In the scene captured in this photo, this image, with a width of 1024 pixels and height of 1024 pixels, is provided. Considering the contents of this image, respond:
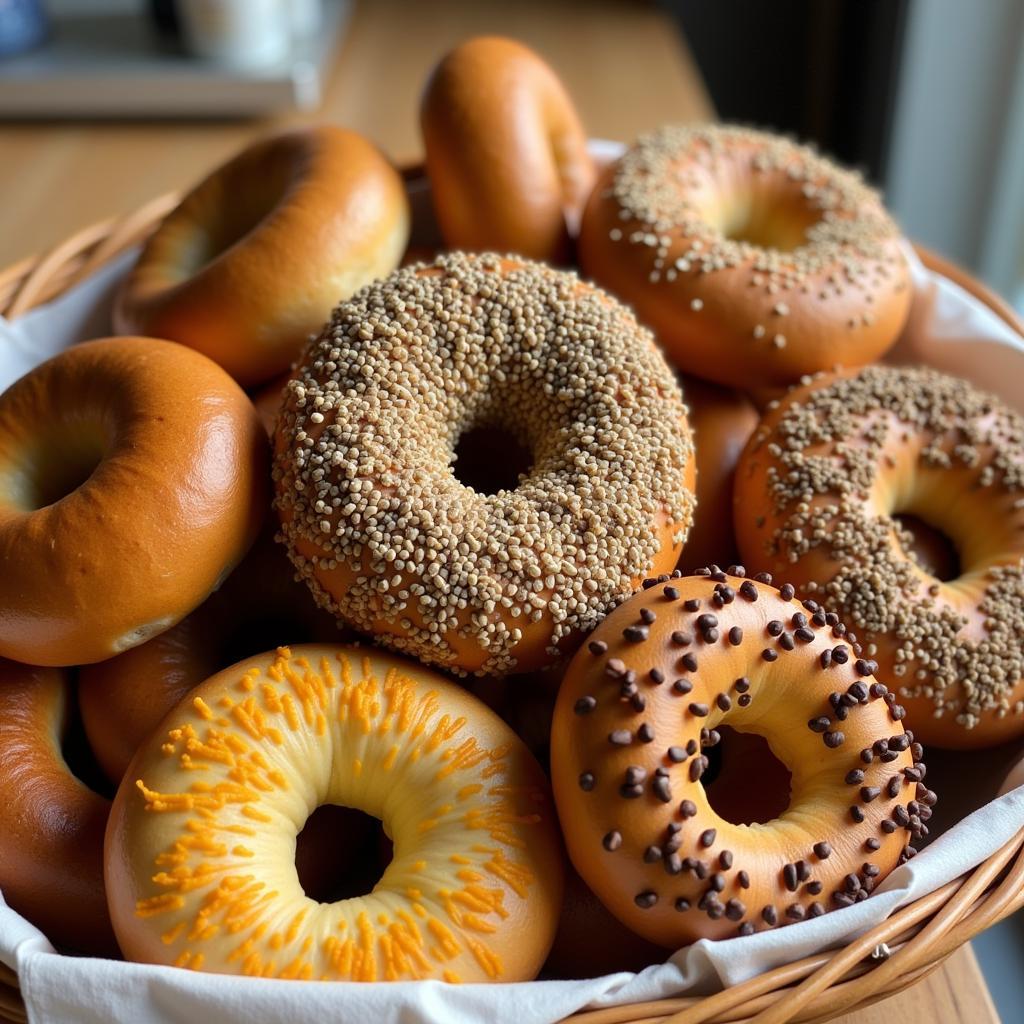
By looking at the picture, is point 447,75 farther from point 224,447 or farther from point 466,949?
point 466,949

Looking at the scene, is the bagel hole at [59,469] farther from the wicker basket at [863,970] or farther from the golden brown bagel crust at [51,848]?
the wicker basket at [863,970]

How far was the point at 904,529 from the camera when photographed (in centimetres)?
109

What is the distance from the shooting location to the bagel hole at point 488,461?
1.05 metres

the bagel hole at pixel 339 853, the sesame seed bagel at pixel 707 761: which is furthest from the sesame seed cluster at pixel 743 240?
the bagel hole at pixel 339 853

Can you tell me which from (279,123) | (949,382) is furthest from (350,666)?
(279,123)

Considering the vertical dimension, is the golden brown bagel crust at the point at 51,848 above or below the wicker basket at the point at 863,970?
below

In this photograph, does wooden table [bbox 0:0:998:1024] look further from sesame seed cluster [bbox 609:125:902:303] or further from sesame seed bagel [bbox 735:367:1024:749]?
sesame seed bagel [bbox 735:367:1024:749]

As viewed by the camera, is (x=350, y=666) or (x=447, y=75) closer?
(x=350, y=666)

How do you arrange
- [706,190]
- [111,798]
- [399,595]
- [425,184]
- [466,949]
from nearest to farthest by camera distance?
[466,949], [399,595], [111,798], [706,190], [425,184]

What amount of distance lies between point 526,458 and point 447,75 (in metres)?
0.49

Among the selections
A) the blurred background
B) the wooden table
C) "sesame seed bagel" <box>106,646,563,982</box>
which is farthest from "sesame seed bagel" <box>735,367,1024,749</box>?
the blurred background

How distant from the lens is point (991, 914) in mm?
764

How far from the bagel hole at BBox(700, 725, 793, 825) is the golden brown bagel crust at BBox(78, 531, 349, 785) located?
14.5 inches

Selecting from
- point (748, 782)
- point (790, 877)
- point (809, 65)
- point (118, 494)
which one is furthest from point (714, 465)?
point (809, 65)
